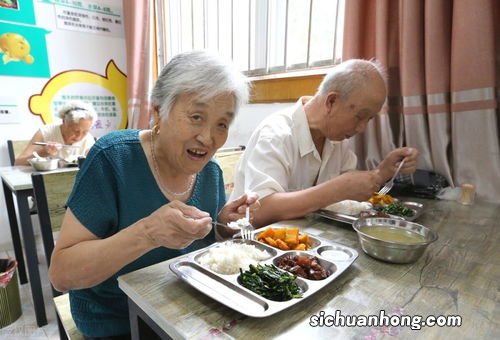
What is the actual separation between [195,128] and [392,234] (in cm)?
66

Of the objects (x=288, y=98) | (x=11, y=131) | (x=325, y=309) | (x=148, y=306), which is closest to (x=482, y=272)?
(x=325, y=309)

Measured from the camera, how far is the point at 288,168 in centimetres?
123

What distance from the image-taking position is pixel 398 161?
1.31 m

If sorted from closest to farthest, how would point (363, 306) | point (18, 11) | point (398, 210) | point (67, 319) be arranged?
point (363, 306), point (67, 319), point (398, 210), point (18, 11)

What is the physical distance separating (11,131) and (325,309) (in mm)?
3224

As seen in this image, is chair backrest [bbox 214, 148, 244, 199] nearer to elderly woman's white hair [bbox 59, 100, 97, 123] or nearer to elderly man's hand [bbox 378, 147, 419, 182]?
elderly man's hand [bbox 378, 147, 419, 182]

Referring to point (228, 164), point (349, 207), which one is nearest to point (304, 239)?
point (349, 207)

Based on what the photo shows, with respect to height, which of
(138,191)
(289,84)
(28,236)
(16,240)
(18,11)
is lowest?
(16,240)

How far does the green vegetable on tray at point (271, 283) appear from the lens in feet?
1.88

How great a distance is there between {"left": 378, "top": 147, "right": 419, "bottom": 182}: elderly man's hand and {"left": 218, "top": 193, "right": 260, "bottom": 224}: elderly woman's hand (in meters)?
0.64

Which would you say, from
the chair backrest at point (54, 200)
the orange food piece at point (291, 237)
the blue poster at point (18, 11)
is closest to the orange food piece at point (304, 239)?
the orange food piece at point (291, 237)

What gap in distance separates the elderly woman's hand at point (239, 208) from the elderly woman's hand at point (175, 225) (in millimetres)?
310

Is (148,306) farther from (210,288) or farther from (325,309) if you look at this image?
(325,309)

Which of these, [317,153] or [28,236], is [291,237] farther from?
[28,236]
